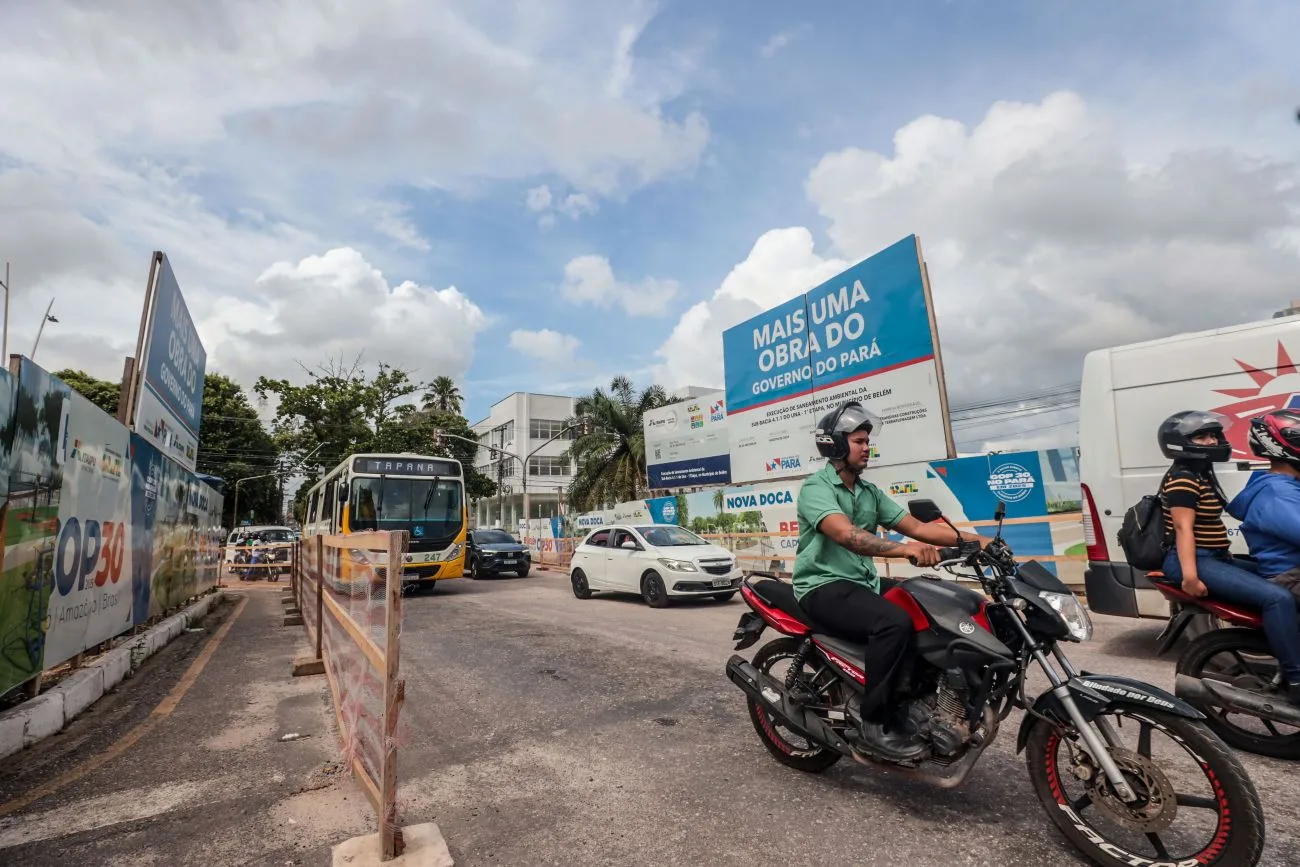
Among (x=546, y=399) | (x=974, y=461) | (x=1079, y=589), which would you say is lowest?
(x=1079, y=589)

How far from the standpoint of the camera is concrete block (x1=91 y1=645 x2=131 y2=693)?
607 cm

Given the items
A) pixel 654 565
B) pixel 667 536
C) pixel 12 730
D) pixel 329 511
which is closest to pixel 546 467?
pixel 329 511

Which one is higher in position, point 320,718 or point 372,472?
point 372,472

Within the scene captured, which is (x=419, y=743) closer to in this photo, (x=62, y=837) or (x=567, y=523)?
(x=62, y=837)

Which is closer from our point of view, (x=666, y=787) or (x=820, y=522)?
(x=820, y=522)

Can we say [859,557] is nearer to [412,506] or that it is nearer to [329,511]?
[412,506]

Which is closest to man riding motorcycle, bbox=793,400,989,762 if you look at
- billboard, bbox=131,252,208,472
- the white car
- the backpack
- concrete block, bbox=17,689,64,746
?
the backpack

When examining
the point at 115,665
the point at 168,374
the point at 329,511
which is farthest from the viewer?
the point at 329,511

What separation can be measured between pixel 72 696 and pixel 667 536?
359 inches

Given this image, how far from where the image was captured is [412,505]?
1516cm

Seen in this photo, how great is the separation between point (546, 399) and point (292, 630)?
46284 mm

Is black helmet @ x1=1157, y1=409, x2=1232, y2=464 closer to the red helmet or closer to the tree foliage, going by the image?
the red helmet

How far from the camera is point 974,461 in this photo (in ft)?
40.8

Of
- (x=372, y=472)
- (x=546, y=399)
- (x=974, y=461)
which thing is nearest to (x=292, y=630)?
(x=372, y=472)
